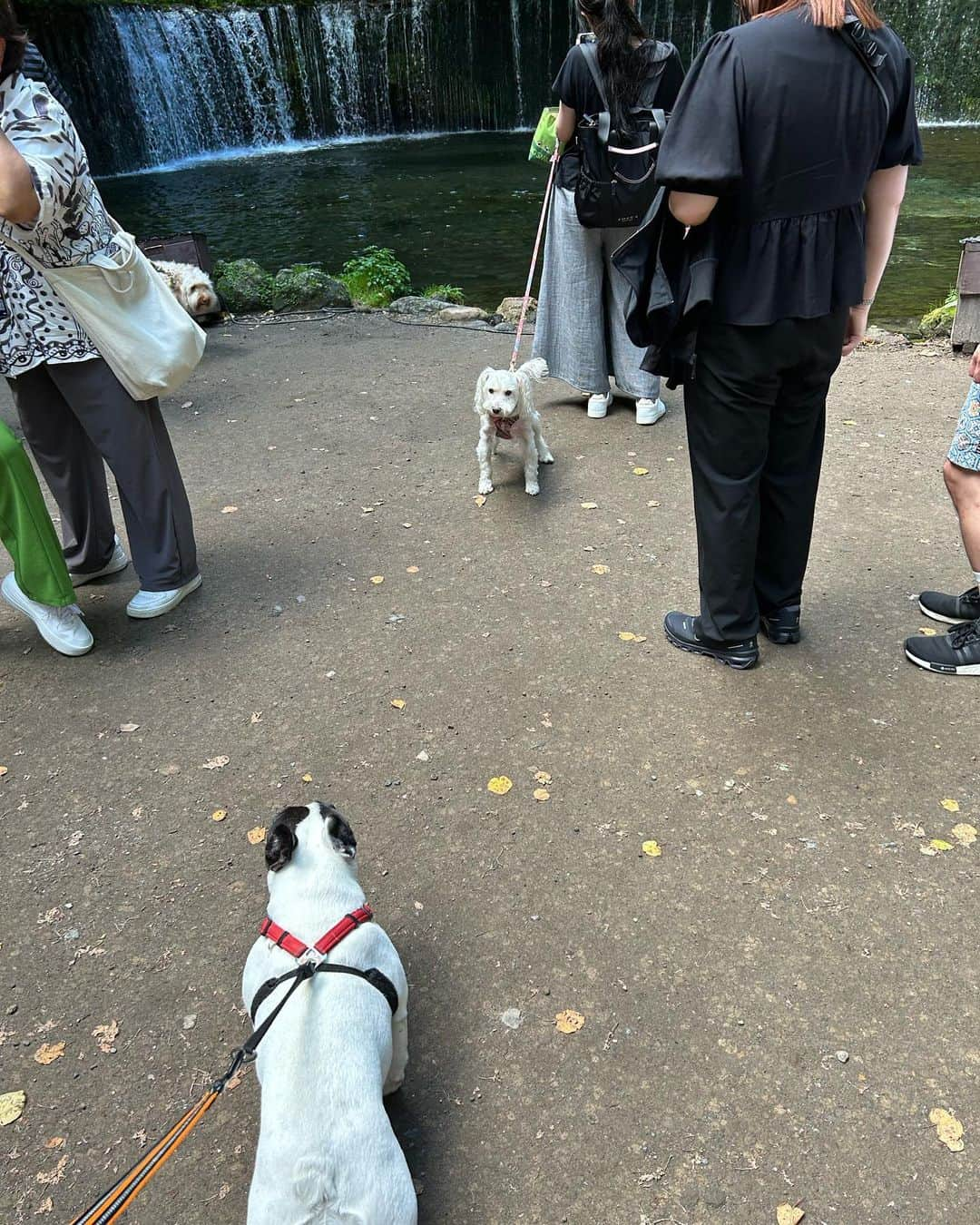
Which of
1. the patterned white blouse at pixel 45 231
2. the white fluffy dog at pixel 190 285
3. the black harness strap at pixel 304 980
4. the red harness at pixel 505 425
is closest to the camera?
the black harness strap at pixel 304 980

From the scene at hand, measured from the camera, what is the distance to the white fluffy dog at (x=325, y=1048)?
1.61 metres

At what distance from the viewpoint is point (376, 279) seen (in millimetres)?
10203

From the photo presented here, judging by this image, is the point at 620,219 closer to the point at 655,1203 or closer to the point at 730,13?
the point at 655,1203

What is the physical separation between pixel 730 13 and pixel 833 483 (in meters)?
24.7

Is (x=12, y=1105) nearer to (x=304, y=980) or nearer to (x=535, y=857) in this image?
(x=304, y=980)

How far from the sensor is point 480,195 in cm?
1586

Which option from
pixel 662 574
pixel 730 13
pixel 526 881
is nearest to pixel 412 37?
pixel 730 13

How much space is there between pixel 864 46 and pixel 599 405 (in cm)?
337

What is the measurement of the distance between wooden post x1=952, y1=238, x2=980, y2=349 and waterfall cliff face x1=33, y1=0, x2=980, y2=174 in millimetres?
18608

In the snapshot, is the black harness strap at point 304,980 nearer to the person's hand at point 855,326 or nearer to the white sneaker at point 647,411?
the person's hand at point 855,326

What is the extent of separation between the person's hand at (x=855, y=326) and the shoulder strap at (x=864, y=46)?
0.73m

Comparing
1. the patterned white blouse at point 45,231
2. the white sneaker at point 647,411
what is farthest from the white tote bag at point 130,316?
the white sneaker at point 647,411

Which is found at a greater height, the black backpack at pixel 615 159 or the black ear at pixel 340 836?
the black backpack at pixel 615 159

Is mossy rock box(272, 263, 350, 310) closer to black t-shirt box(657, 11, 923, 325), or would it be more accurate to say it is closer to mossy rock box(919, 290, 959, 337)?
mossy rock box(919, 290, 959, 337)
